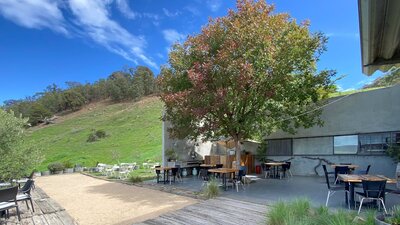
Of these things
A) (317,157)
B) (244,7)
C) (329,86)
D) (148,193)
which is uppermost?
(244,7)

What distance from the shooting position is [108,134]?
36.4 metres

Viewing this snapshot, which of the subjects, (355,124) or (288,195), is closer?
(288,195)

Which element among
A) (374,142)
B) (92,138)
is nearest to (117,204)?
(374,142)

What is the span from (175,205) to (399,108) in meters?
10.1

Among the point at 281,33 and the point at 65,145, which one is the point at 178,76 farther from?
the point at 65,145

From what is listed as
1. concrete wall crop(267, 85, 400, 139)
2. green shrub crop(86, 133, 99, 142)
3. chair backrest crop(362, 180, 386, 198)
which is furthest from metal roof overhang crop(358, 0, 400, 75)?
green shrub crop(86, 133, 99, 142)

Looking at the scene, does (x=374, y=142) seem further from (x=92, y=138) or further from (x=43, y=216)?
(x=92, y=138)

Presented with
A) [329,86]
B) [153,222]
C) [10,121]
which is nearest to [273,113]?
[329,86]

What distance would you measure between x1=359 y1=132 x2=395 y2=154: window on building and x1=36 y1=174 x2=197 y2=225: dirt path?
8.54 meters

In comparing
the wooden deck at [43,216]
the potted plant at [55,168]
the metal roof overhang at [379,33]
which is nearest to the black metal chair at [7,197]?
the wooden deck at [43,216]

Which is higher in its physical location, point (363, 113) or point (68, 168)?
point (363, 113)

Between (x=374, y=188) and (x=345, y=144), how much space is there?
774 cm

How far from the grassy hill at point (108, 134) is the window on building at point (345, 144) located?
15.1 metres

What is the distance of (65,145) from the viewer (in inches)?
1346
